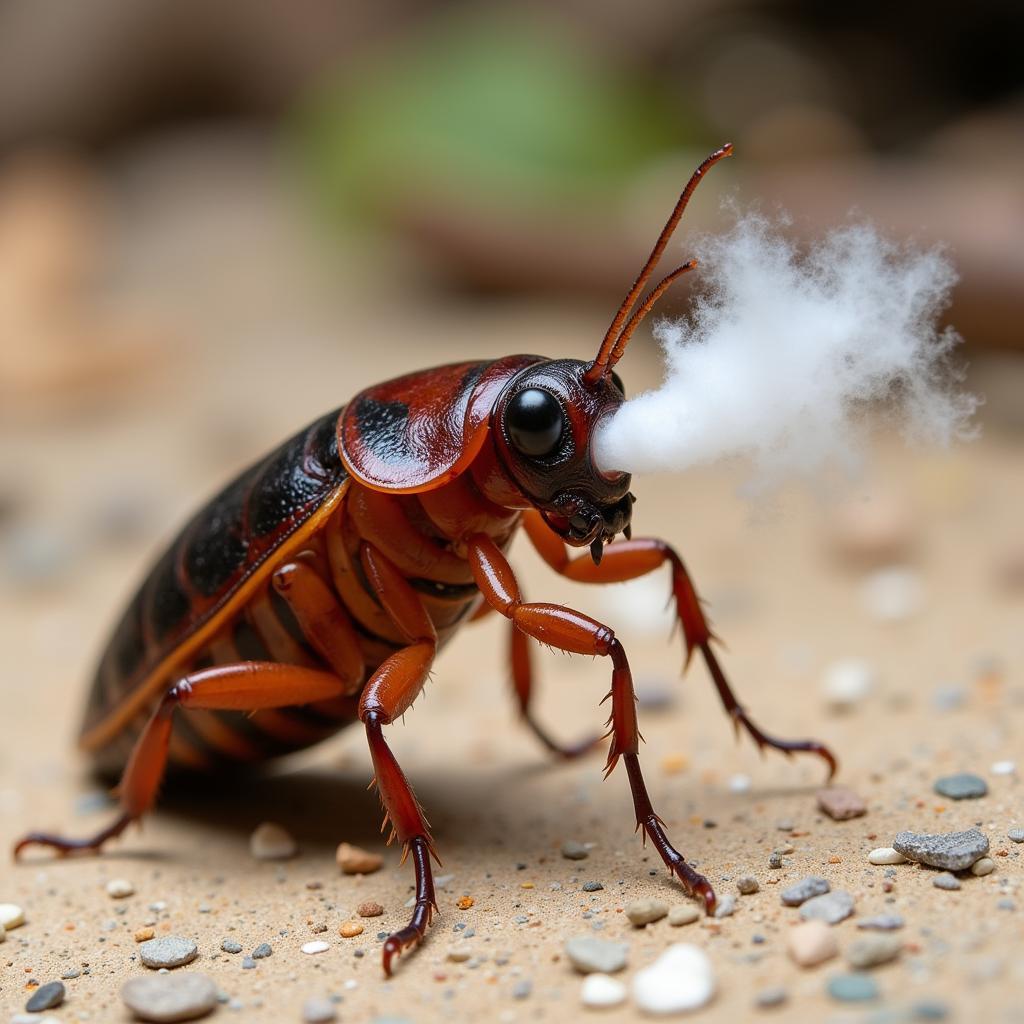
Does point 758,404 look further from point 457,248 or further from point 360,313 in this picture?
point 360,313

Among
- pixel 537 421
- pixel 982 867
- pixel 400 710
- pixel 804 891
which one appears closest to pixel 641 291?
pixel 537 421

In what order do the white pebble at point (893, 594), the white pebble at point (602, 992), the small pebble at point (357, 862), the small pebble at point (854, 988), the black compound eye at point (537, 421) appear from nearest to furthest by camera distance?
1. the small pebble at point (854, 988)
2. the white pebble at point (602, 992)
3. the black compound eye at point (537, 421)
4. the small pebble at point (357, 862)
5. the white pebble at point (893, 594)

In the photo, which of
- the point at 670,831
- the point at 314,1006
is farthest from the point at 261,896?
the point at 670,831

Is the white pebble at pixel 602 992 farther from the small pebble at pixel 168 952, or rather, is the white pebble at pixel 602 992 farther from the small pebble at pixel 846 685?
the small pebble at pixel 846 685

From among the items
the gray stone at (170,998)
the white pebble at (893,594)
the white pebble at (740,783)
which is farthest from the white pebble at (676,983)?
the white pebble at (893,594)

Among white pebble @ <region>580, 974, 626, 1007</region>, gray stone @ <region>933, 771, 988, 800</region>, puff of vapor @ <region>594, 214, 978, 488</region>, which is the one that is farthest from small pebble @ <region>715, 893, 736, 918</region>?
puff of vapor @ <region>594, 214, 978, 488</region>

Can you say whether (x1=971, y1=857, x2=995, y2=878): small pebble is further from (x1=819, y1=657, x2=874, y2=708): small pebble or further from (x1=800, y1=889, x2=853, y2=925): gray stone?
(x1=819, y1=657, x2=874, y2=708): small pebble

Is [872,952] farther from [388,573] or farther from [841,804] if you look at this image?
[388,573]
